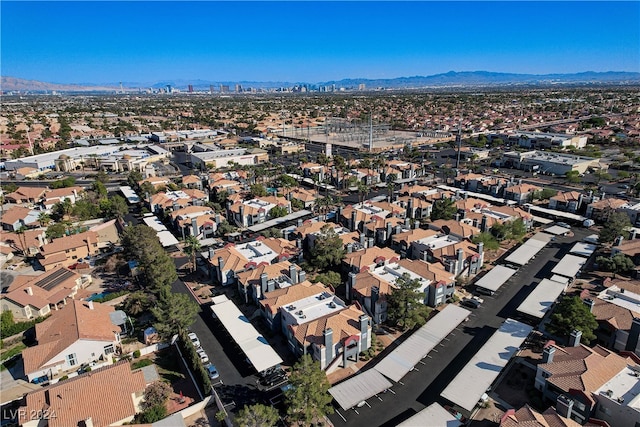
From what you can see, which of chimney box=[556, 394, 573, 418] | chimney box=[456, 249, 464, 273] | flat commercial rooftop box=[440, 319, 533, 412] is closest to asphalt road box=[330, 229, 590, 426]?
flat commercial rooftop box=[440, 319, 533, 412]

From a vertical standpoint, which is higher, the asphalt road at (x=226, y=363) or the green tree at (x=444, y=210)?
the green tree at (x=444, y=210)

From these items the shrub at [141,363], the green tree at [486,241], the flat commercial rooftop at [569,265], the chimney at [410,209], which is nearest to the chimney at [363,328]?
the shrub at [141,363]

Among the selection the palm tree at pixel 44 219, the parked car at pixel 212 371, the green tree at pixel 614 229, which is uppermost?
the green tree at pixel 614 229

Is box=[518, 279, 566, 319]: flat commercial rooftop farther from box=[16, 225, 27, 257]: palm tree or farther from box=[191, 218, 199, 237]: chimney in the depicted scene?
box=[16, 225, 27, 257]: palm tree

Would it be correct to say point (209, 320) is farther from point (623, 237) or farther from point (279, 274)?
point (623, 237)

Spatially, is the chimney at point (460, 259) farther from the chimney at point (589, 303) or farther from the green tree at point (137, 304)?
the green tree at point (137, 304)
